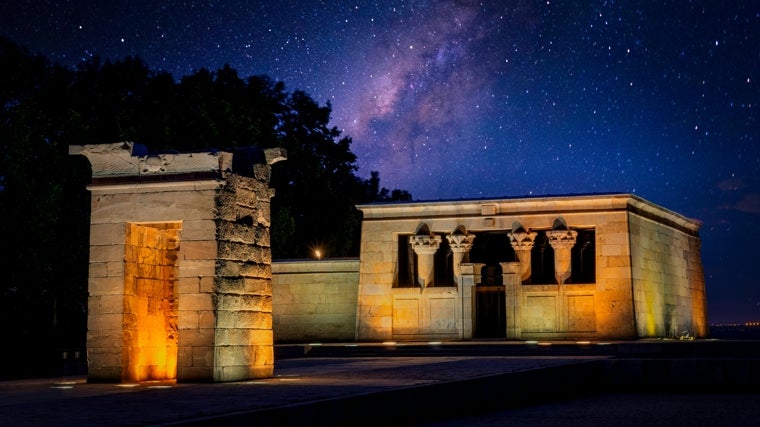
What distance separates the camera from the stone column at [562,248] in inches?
1282

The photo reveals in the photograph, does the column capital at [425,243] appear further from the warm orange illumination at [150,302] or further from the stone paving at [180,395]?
the warm orange illumination at [150,302]

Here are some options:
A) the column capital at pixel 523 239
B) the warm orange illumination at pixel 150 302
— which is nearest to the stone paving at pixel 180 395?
the warm orange illumination at pixel 150 302

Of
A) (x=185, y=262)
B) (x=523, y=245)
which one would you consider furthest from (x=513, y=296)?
(x=185, y=262)

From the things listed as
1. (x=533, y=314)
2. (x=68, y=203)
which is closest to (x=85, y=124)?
(x=68, y=203)

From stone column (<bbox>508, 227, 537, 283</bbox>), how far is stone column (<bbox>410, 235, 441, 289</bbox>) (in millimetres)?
2705

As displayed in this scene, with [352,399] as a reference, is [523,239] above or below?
above

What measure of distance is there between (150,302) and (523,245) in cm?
1818

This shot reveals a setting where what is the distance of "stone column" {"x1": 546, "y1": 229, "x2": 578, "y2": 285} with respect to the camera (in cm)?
3256

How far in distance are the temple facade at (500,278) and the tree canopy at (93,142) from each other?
730 centimetres

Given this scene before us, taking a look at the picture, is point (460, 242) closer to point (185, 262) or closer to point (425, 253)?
point (425, 253)

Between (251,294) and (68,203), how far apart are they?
64.7 feet

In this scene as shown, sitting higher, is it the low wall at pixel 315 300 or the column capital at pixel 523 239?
the column capital at pixel 523 239

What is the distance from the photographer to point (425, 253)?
34.3 m

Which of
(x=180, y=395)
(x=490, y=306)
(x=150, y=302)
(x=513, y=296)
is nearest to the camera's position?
(x=180, y=395)
